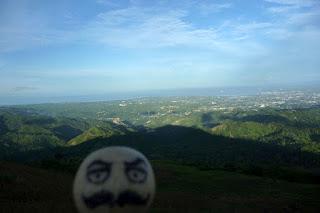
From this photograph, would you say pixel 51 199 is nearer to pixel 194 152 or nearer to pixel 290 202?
pixel 290 202

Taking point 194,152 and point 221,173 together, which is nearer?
point 221,173

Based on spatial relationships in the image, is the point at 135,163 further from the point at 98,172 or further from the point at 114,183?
the point at 98,172

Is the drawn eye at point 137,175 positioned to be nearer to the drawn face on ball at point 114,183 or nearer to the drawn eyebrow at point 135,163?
the drawn face on ball at point 114,183

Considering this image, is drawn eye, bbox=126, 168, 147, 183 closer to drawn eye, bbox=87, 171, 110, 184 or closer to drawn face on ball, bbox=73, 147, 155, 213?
drawn face on ball, bbox=73, 147, 155, 213

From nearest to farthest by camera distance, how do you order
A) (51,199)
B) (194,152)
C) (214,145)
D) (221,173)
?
(51,199), (221,173), (194,152), (214,145)

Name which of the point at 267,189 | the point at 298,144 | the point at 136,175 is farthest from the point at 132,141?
the point at 136,175

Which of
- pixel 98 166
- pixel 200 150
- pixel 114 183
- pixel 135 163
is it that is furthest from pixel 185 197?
pixel 200 150

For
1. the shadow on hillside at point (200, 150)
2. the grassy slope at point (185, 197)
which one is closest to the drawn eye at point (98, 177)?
the grassy slope at point (185, 197)
